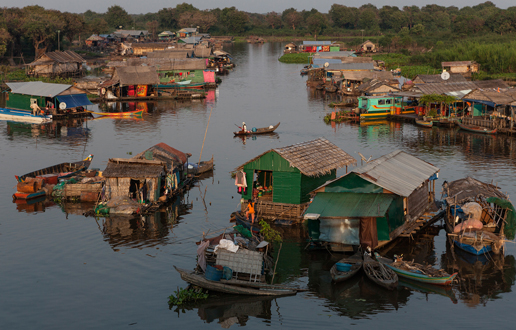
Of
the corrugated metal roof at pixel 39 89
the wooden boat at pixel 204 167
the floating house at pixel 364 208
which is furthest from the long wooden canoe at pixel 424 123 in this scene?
the corrugated metal roof at pixel 39 89

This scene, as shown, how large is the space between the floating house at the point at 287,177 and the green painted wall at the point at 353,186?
170 cm

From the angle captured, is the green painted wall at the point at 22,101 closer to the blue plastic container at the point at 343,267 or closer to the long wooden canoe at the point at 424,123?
the long wooden canoe at the point at 424,123

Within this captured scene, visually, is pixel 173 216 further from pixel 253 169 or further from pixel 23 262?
pixel 23 262

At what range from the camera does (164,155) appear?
3120 centimetres

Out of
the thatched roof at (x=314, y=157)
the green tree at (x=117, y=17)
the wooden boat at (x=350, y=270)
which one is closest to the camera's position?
the wooden boat at (x=350, y=270)

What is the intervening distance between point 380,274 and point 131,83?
51348 mm

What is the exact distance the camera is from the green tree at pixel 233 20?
189 metres

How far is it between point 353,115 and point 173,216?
102 feet

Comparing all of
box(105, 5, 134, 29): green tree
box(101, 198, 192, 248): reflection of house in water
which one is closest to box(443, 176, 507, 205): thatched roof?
box(101, 198, 192, 248): reflection of house in water

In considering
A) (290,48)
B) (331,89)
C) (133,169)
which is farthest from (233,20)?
(133,169)

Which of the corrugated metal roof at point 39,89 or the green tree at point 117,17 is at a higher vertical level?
the green tree at point 117,17

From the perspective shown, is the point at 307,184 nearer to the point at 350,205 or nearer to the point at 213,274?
the point at 350,205

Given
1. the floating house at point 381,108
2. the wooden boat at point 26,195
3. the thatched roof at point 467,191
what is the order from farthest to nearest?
the floating house at point 381,108 < the wooden boat at point 26,195 < the thatched roof at point 467,191

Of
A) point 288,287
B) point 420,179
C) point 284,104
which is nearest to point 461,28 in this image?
point 284,104
